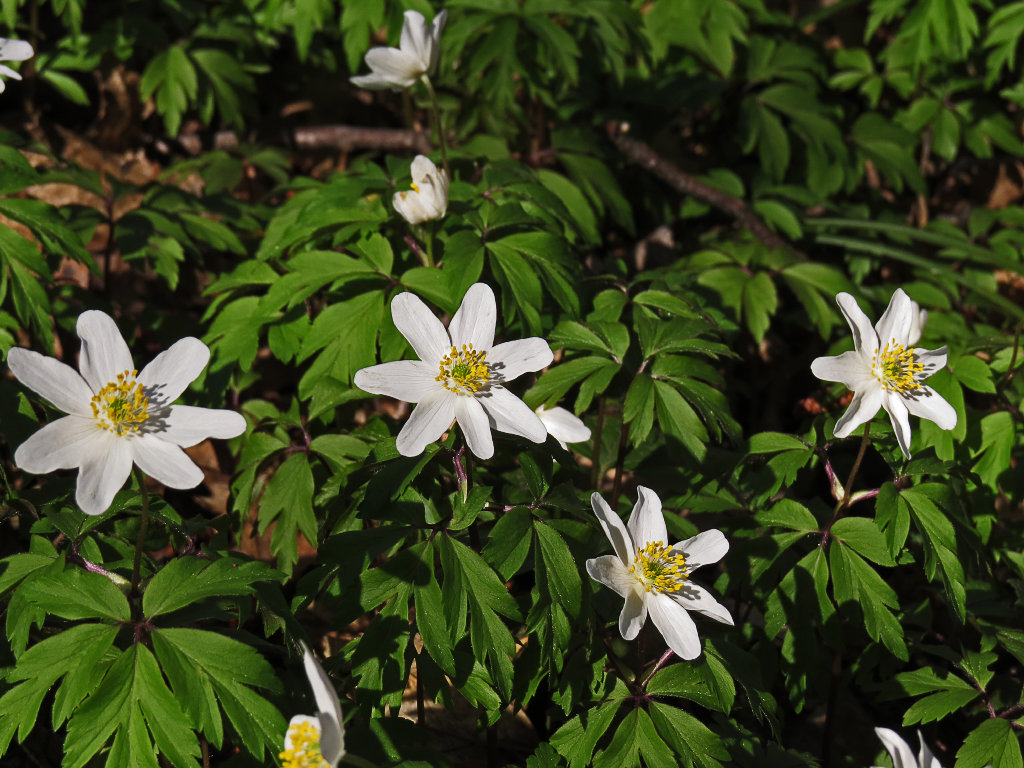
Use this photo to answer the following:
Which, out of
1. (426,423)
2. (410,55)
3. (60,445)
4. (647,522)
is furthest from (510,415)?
(410,55)

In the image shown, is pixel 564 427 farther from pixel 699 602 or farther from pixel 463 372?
pixel 699 602

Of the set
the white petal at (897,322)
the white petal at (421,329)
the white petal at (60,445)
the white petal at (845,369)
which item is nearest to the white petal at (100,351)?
the white petal at (60,445)

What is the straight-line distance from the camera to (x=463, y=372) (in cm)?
239

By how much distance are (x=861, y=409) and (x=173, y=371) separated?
75.8 inches

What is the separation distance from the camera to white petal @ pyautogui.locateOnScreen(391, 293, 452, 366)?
8.07 ft

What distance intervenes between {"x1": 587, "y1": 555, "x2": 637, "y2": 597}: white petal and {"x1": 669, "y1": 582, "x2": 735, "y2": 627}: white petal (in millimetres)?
147

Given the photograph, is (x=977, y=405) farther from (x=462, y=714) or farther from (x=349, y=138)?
(x=349, y=138)

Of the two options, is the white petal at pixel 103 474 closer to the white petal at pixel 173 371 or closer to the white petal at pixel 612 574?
the white petal at pixel 173 371

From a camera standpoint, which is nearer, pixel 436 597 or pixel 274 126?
pixel 436 597

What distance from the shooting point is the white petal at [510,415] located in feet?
7.65

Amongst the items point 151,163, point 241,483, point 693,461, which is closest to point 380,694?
point 241,483

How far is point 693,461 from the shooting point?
301 centimetres

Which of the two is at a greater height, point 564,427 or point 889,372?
point 889,372

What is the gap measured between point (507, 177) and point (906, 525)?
6.25ft
